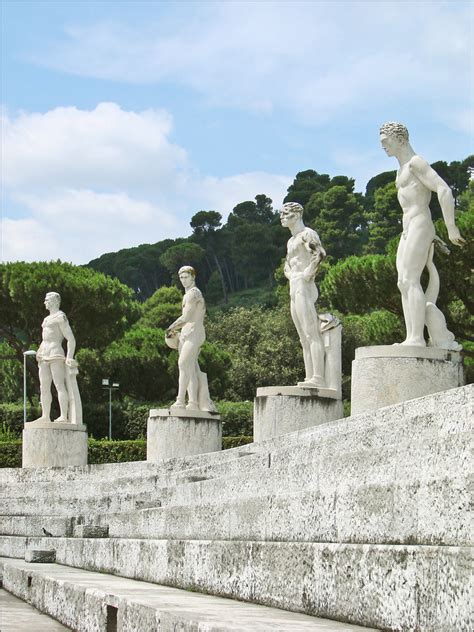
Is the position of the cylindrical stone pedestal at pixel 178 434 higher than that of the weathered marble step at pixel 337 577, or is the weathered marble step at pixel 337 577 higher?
the cylindrical stone pedestal at pixel 178 434

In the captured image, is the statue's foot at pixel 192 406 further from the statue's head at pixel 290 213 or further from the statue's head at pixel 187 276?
the statue's head at pixel 290 213

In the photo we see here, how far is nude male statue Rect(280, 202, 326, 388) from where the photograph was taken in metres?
13.3

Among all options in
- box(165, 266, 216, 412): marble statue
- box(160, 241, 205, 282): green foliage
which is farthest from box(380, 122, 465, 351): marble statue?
box(160, 241, 205, 282): green foliage

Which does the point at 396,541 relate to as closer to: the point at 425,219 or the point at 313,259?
the point at 425,219

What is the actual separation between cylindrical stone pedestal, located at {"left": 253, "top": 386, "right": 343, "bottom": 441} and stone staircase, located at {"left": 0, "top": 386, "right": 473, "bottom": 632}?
4545mm

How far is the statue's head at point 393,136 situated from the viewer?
10719 mm

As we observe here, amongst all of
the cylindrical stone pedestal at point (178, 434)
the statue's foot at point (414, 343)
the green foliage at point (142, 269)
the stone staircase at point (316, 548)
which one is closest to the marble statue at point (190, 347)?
the cylindrical stone pedestal at point (178, 434)

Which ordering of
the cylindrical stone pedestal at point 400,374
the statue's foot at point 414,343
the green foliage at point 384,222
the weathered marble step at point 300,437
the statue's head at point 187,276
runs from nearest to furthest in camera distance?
the weathered marble step at point 300,437 < the cylindrical stone pedestal at point 400,374 < the statue's foot at point 414,343 < the statue's head at point 187,276 < the green foliage at point 384,222

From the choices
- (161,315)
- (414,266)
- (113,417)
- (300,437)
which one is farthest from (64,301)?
(300,437)

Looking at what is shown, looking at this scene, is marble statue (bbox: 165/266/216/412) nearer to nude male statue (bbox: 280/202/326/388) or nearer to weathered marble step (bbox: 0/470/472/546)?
nude male statue (bbox: 280/202/326/388)

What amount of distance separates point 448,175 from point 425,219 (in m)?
61.3

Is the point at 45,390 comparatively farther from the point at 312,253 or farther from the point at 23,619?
the point at 23,619

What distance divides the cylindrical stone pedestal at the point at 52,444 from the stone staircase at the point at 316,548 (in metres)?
9.57

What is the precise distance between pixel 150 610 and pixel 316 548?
73cm
